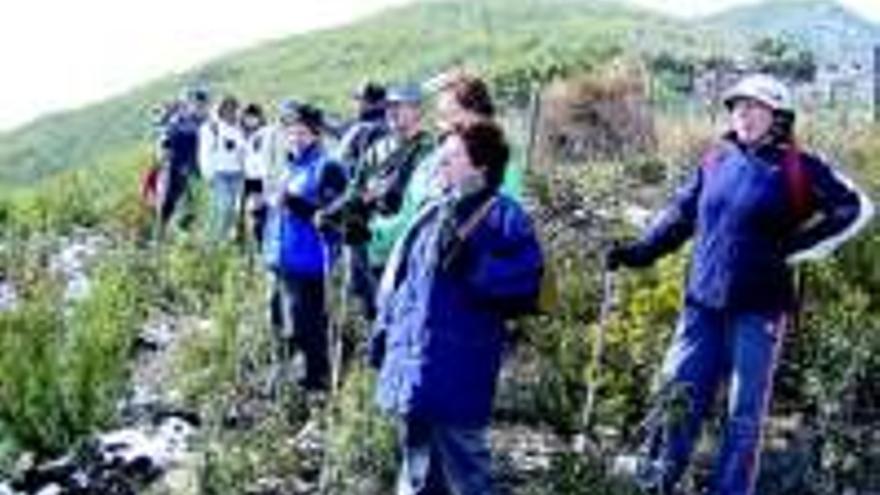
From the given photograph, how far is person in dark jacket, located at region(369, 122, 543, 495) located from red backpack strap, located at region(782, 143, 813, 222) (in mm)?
1830

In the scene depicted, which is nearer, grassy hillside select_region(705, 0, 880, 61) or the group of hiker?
the group of hiker

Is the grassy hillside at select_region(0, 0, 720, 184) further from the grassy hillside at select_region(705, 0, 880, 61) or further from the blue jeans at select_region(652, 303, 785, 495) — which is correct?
the blue jeans at select_region(652, 303, 785, 495)

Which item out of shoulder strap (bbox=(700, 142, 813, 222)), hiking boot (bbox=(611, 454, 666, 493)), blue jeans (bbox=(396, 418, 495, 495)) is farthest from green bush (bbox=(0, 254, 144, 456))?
shoulder strap (bbox=(700, 142, 813, 222))

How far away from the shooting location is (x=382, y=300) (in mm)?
9625

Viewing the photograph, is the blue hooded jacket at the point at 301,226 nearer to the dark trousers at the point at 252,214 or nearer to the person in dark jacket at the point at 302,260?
the person in dark jacket at the point at 302,260

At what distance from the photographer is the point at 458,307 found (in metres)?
9.32

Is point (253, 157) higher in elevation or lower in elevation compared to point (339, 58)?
higher

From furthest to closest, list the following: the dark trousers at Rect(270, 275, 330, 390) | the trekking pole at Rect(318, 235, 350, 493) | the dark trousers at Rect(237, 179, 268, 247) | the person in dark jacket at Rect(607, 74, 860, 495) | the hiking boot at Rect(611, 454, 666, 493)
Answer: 1. the dark trousers at Rect(237, 179, 268, 247)
2. the dark trousers at Rect(270, 275, 330, 390)
3. the trekking pole at Rect(318, 235, 350, 493)
4. the hiking boot at Rect(611, 454, 666, 493)
5. the person in dark jacket at Rect(607, 74, 860, 495)

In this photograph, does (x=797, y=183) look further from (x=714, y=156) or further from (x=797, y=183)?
(x=714, y=156)

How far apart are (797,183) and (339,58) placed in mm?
88705

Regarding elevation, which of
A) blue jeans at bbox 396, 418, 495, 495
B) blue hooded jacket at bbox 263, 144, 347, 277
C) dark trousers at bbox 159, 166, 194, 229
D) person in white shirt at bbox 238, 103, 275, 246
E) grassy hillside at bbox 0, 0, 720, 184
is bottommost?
grassy hillside at bbox 0, 0, 720, 184

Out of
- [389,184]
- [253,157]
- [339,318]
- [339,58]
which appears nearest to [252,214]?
[339,318]

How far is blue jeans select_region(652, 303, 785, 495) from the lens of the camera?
35.7 ft

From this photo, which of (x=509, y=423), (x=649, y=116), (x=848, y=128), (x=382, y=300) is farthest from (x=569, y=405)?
(x=649, y=116)
